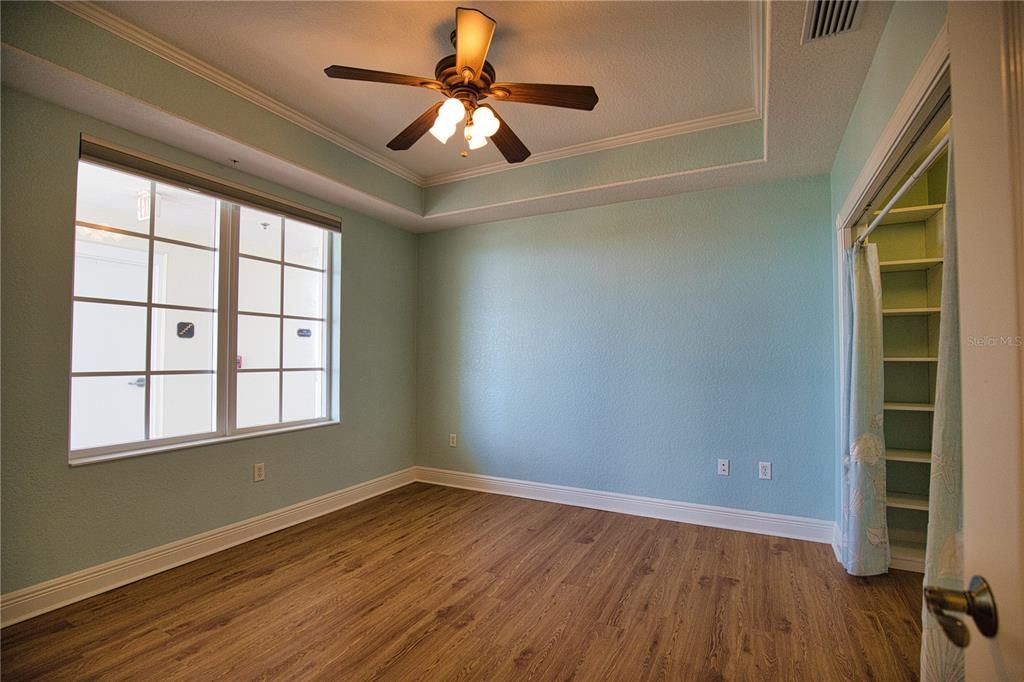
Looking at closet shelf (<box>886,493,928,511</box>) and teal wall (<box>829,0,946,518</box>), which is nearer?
teal wall (<box>829,0,946,518</box>)

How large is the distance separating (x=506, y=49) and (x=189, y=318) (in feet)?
8.05

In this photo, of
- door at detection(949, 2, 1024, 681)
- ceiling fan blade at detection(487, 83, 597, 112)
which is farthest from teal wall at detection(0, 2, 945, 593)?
ceiling fan blade at detection(487, 83, 597, 112)

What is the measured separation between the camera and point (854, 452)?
2.48 meters

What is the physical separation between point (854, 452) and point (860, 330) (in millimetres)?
661

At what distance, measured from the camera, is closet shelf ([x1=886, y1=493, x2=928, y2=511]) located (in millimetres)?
2549

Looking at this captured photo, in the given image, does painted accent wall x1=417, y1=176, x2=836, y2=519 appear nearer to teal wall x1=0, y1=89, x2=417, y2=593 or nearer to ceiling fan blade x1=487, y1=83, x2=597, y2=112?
teal wall x1=0, y1=89, x2=417, y2=593

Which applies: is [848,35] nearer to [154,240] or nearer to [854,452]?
[854,452]

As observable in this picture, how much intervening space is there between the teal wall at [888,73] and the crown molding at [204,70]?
305cm

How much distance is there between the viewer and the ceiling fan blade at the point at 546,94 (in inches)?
76.8

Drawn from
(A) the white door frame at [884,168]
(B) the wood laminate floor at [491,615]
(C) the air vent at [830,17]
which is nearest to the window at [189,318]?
(B) the wood laminate floor at [491,615]

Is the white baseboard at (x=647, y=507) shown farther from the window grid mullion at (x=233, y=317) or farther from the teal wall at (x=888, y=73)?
the teal wall at (x=888, y=73)

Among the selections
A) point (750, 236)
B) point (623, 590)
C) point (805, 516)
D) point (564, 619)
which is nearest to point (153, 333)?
point (564, 619)

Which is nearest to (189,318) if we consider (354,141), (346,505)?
(354,141)

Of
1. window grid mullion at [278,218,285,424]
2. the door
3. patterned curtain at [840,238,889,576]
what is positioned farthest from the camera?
window grid mullion at [278,218,285,424]
